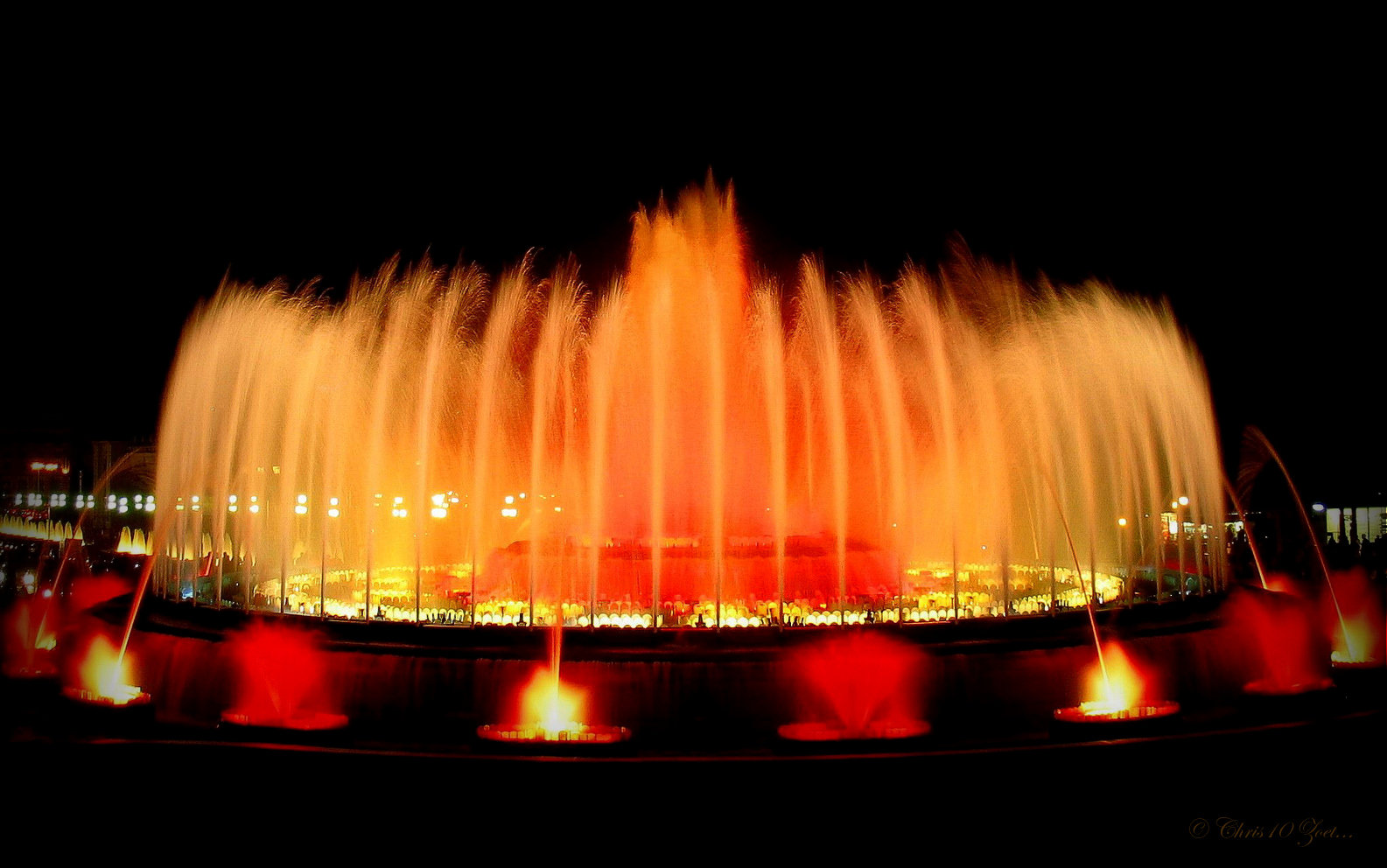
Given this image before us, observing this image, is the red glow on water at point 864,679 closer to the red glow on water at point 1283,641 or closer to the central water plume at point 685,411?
the central water plume at point 685,411

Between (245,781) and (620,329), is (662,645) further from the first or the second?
(620,329)

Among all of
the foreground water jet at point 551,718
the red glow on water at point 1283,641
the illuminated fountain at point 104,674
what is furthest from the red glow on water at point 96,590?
the red glow on water at point 1283,641

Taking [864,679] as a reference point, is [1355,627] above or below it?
above

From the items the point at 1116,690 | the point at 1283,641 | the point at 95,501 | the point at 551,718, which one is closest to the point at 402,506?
the point at 551,718

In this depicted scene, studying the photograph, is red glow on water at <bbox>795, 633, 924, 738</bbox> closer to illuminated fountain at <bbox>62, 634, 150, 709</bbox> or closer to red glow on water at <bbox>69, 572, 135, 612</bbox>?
illuminated fountain at <bbox>62, 634, 150, 709</bbox>

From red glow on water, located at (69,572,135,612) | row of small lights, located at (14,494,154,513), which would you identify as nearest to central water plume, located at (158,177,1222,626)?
red glow on water, located at (69,572,135,612)

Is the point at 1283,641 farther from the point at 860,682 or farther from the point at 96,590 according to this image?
the point at 96,590

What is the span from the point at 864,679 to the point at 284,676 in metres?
7.76

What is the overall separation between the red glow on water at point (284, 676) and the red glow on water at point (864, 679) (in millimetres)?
6455

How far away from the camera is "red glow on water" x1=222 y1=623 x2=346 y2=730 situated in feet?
47.3

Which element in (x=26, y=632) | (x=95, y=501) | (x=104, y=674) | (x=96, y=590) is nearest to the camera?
(x=104, y=674)

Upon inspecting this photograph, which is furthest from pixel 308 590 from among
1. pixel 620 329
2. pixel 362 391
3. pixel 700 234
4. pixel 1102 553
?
pixel 1102 553

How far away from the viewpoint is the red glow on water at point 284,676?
1441 centimetres

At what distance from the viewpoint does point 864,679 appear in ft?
44.7
